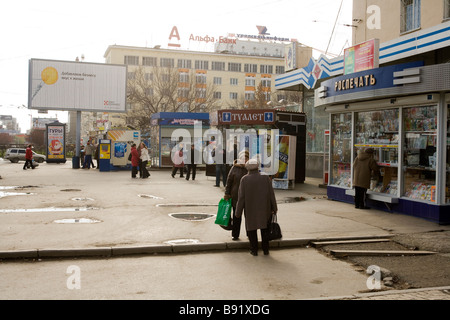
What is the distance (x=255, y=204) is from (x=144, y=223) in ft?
11.4

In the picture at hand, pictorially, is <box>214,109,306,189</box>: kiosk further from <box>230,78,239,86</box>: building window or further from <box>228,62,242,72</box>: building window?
<box>228,62,242,72</box>: building window

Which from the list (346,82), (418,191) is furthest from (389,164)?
(346,82)

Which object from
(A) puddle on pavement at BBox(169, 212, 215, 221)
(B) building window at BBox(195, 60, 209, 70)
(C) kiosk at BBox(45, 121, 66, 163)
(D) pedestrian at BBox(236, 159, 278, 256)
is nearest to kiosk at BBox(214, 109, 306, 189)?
(A) puddle on pavement at BBox(169, 212, 215, 221)

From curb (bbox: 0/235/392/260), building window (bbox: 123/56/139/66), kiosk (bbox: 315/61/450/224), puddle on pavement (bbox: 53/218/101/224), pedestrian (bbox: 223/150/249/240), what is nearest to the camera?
curb (bbox: 0/235/392/260)

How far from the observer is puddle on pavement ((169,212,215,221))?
11250mm

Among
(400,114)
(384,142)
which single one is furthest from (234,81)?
(400,114)

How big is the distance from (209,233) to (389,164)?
588 centimetres

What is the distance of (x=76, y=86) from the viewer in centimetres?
3225

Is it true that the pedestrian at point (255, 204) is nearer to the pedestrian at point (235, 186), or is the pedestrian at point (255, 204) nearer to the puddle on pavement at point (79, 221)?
the pedestrian at point (235, 186)

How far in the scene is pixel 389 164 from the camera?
41.2 ft

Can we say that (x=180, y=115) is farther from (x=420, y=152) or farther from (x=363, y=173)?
(x=420, y=152)

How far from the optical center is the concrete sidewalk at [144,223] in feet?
26.9

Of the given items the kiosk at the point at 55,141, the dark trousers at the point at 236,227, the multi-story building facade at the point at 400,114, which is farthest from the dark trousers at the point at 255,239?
the kiosk at the point at 55,141
